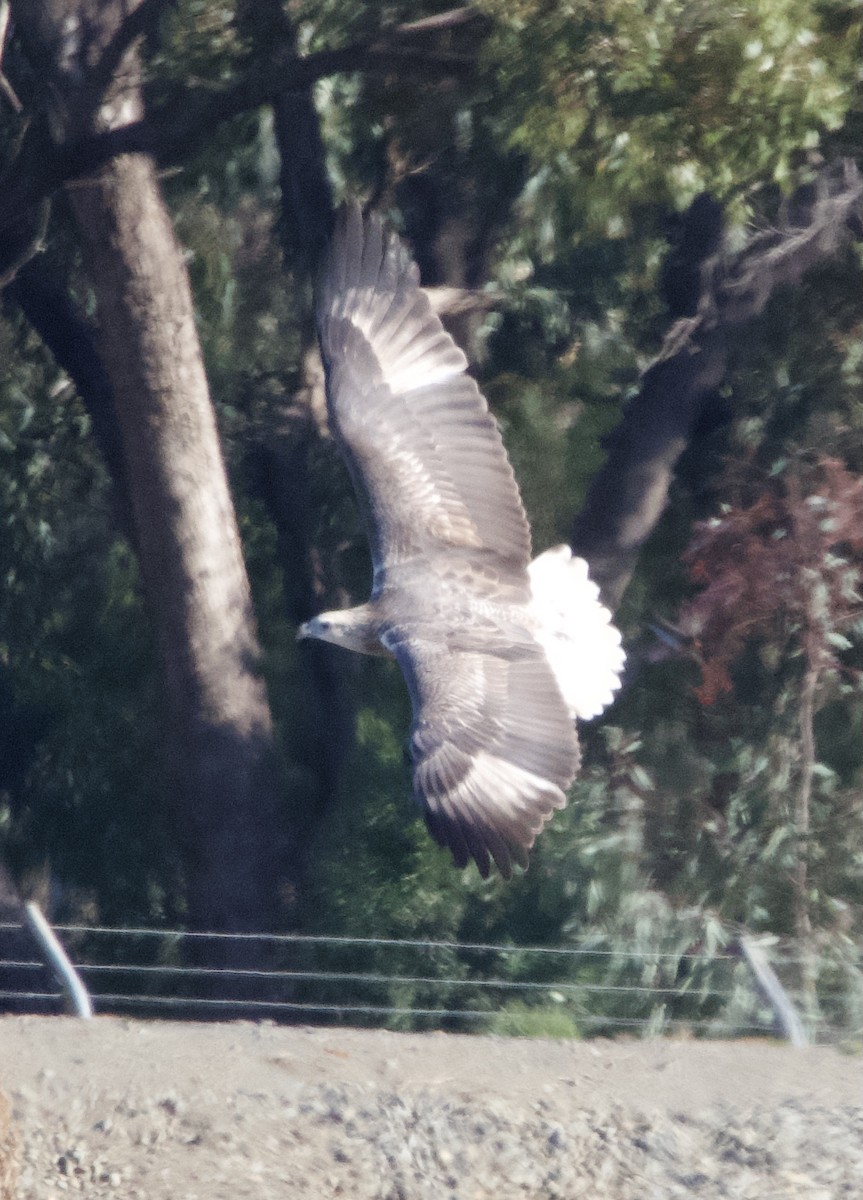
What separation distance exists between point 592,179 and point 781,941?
3.25 metres

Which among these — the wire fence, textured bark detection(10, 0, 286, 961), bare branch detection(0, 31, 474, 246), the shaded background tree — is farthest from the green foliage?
the wire fence

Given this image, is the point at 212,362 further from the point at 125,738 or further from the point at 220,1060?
the point at 220,1060

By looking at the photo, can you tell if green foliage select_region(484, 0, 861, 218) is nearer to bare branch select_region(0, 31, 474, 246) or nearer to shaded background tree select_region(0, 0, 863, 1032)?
shaded background tree select_region(0, 0, 863, 1032)

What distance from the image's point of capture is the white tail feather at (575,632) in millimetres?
7109

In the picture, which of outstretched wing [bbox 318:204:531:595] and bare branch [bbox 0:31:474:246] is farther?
bare branch [bbox 0:31:474:246]

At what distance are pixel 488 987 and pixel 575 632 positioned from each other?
5.44ft

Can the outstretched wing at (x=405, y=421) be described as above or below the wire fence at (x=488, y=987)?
above

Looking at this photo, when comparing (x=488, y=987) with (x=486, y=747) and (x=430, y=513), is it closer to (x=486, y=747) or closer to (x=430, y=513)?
(x=430, y=513)

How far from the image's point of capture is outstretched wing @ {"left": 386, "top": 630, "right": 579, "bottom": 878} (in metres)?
5.30

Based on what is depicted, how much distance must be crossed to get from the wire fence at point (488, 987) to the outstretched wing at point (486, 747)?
1179 mm

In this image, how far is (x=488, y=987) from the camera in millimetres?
7773

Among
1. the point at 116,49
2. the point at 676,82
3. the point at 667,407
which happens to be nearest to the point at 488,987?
the point at 667,407

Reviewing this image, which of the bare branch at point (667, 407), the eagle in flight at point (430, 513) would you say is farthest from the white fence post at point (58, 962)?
the bare branch at point (667, 407)

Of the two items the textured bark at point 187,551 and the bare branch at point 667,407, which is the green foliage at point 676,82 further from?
the textured bark at point 187,551
